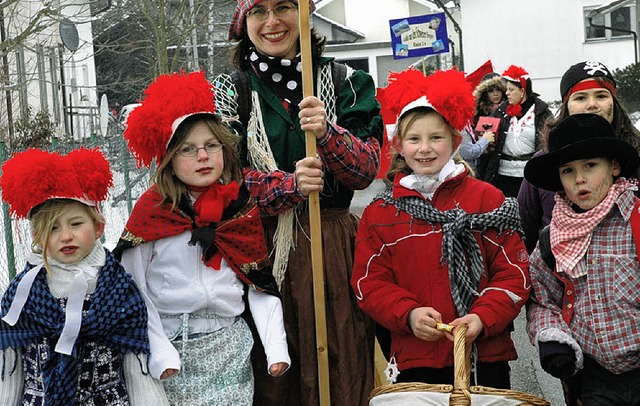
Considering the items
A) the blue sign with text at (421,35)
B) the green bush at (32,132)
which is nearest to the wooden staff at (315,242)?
→ the green bush at (32,132)

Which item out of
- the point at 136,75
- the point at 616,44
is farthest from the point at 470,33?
the point at 136,75

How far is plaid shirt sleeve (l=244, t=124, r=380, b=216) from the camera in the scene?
349 centimetres

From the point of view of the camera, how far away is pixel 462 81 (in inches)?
141

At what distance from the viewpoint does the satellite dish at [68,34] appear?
11451 millimetres

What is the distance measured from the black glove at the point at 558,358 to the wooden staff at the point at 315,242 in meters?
0.82

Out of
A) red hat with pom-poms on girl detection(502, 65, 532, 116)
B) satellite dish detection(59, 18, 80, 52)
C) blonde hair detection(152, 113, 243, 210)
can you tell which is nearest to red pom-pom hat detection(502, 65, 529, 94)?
red hat with pom-poms on girl detection(502, 65, 532, 116)

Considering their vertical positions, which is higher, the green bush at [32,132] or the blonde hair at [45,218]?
the green bush at [32,132]

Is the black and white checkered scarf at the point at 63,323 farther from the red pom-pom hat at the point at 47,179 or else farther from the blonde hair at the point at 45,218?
the red pom-pom hat at the point at 47,179

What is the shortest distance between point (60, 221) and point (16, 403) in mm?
639

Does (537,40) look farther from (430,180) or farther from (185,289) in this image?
(185,289)

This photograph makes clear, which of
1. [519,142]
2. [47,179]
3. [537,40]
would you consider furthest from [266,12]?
[537,40]

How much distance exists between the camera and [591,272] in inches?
131

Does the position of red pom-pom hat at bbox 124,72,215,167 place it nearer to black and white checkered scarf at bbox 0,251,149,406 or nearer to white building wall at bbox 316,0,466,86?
black and white checkered scarf at bbox 0,251,149,406

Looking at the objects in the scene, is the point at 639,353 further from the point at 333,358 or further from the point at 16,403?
the point at 16,403
